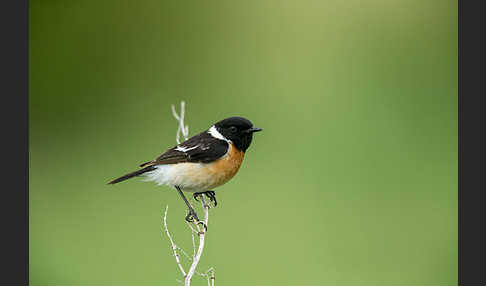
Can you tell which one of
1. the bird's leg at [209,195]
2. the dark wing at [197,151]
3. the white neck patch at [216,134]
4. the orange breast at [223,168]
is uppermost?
the white neck patch at [216,134]

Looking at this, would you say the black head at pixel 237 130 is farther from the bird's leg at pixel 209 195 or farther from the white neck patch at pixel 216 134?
the bird's leg at pixel 209 195

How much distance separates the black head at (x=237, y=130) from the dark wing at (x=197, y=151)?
53 millimetres

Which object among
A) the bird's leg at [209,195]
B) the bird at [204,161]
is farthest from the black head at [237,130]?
the bird's leg at [209,195]

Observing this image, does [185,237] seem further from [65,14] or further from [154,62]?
[65,14]

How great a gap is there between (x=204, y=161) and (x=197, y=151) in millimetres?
70

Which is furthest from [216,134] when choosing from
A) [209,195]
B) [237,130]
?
[209,195]

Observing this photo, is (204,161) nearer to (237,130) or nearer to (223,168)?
(223,168)

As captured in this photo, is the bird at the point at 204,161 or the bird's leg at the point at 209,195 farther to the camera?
the bird's leg at the point at 209,195

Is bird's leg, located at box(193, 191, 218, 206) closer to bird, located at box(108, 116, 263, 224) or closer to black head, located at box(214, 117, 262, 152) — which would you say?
bird, located at box(108, 116, 263, 224)

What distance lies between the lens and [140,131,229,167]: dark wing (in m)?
2.63

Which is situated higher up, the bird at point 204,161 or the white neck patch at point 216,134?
the white neck patch at point 216,134

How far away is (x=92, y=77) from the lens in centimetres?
545

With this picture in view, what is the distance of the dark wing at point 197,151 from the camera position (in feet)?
8.64

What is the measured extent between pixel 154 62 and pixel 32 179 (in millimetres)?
1756
